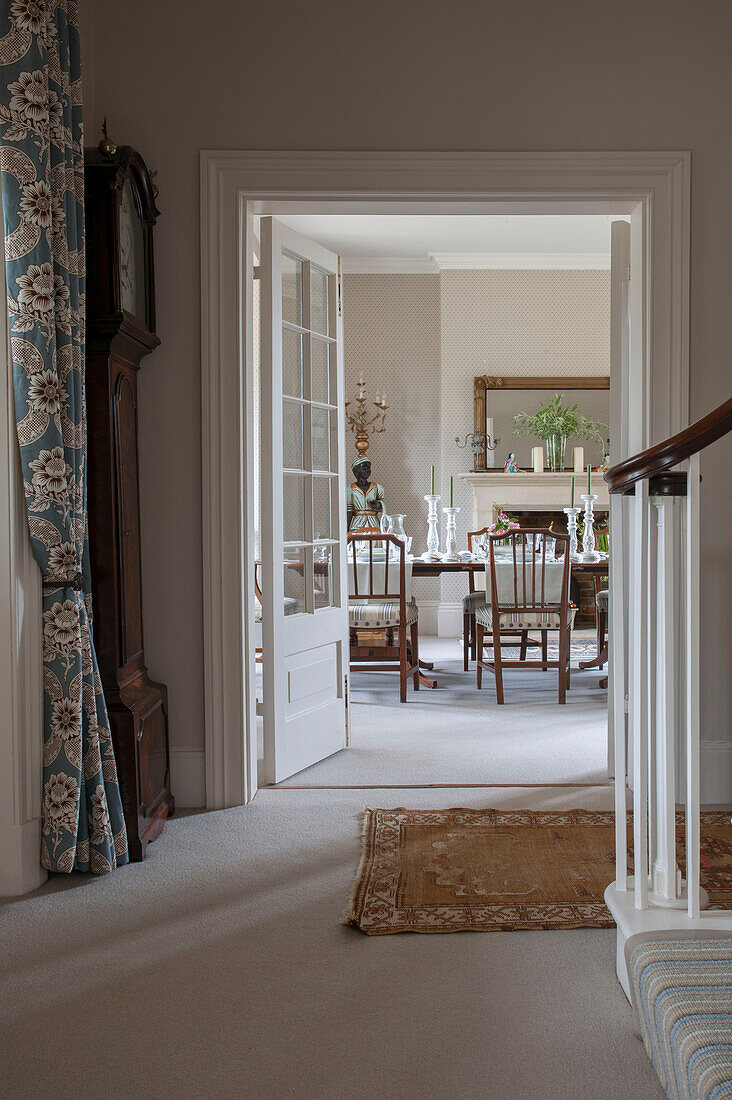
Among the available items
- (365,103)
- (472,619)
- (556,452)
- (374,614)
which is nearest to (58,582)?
(365,103)

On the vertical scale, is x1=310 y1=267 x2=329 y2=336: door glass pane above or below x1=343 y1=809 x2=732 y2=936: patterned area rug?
above

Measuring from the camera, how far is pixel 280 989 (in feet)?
6.54

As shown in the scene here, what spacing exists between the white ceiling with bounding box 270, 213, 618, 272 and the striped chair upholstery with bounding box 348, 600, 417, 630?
10.5 ft

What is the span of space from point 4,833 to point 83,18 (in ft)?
8.95

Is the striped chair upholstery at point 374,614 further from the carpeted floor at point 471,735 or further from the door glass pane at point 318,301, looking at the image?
the door glass pane at point 318,301

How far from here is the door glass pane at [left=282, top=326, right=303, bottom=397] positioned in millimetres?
3666

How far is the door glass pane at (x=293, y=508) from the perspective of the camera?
367 centimetres

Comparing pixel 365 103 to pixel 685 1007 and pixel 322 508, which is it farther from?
pixel 685 1007

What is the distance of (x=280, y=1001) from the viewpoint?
76.5 inches

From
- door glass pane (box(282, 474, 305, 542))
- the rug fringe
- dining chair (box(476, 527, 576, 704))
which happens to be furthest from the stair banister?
dining chair (box(476, 527, 576, 704))

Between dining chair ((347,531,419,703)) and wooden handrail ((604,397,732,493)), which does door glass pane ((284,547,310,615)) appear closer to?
dining chair ((347,531,419,703))

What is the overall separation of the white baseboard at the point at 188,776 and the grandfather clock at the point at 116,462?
0.30m

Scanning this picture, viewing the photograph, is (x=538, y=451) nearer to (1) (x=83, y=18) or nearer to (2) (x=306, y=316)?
(2) (x=306, y=316)

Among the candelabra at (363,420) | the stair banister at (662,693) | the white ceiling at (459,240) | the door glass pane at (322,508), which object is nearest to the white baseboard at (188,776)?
the door glass pane at (322,508)
